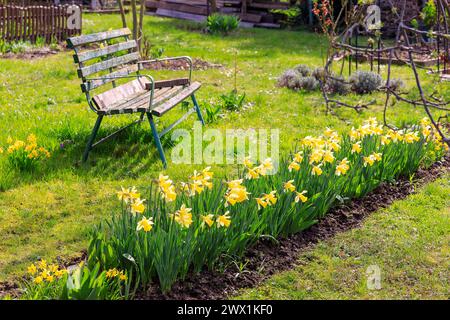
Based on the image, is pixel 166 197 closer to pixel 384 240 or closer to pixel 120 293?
pixel 120 293

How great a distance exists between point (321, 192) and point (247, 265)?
2.40ft

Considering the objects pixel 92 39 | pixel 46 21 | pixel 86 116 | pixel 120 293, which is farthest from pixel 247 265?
pixel 46 21

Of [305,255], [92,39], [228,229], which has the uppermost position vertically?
[92,39]

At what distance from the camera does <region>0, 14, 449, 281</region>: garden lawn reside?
15.4 ft

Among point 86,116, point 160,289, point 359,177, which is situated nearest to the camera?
point 160,289

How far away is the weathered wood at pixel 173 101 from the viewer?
566 cm

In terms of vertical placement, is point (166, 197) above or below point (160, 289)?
above

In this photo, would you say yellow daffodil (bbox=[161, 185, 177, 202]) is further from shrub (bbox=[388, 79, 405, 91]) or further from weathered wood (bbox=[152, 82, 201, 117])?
shrub (bbox=[388, 79, 405, 91])

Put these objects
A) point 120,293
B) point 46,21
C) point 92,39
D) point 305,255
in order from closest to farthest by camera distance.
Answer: point 120,293
point 305,255
point 92,39
point 46,21

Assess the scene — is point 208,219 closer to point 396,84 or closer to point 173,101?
point 173,101

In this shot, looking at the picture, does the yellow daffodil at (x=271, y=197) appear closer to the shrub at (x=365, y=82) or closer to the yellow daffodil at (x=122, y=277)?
the yellow daffodil at (x=122, y=277)

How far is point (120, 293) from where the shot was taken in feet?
11.1

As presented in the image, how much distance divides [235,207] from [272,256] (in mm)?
413

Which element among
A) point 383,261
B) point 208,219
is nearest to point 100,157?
point 208,219
